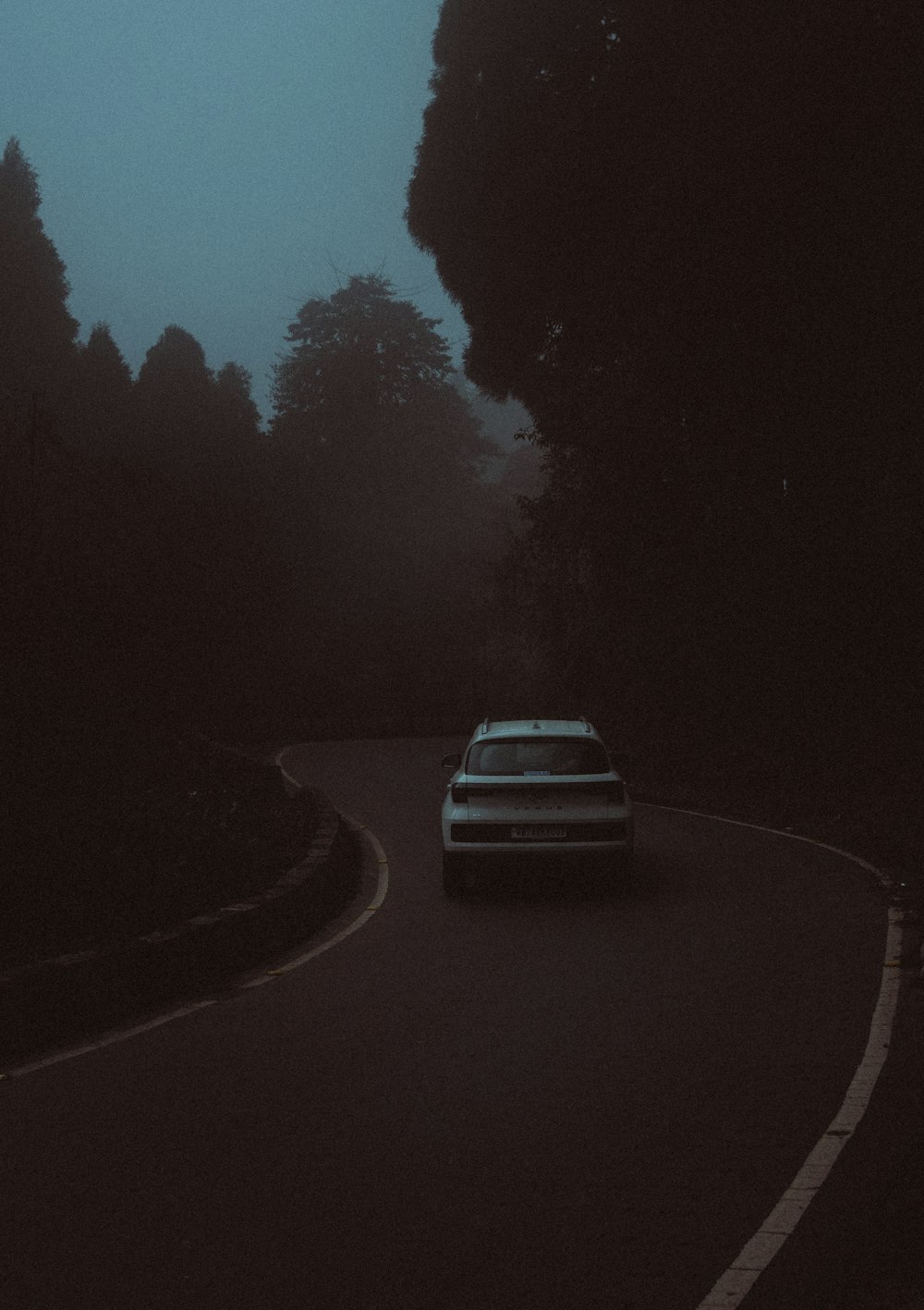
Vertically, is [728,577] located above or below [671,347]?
below

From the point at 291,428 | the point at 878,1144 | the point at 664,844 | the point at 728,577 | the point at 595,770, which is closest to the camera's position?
the point at 878,1144

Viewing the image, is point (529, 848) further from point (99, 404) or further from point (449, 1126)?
Result: point (99, 404)

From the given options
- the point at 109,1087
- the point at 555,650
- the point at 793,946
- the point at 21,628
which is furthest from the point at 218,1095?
the point at 555,650

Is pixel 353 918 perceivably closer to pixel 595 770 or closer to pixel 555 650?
pixel 595 770

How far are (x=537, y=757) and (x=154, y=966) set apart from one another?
5604 mm

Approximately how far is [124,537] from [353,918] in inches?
638

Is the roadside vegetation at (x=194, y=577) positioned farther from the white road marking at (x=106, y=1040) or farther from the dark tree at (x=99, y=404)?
the white road marking at (x=106, y=1040)

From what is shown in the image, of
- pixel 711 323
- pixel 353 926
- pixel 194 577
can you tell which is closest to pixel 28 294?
pixel 194 577

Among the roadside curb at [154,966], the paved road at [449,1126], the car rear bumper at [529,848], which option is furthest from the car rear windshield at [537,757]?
the paved road at [449,1126]

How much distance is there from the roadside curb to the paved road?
1.63 feet

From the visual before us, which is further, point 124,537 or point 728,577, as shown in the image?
point 124,537

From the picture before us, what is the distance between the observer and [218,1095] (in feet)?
21.5

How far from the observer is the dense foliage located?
21156mm

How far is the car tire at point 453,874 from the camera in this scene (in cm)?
1350
